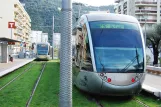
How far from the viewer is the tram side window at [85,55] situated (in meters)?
10.4

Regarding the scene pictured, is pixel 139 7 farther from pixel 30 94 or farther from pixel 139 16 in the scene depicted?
pixel 30 94

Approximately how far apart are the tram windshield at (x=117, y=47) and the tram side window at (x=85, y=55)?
267 mm

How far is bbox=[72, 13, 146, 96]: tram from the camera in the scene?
393 inches

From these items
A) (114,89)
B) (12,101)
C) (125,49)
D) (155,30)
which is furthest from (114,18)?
(155,30)

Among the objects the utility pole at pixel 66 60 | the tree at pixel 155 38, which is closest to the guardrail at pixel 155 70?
the tree at pixel 155 38

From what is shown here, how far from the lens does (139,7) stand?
3959 inches

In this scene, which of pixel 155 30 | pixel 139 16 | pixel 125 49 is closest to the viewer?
pixel 125 49

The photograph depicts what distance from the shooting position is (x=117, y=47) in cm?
1052

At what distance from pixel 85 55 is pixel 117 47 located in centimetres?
116

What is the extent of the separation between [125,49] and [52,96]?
130 inches

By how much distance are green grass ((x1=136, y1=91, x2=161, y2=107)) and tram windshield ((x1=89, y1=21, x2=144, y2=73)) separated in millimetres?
1166

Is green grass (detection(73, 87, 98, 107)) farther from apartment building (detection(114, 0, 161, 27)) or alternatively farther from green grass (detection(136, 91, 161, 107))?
apartment building (detection(114, 0, 161, 27))

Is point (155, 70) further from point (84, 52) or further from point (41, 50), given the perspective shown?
point (41, 50)

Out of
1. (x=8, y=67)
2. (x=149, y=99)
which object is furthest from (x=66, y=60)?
(x=8, y=67)
